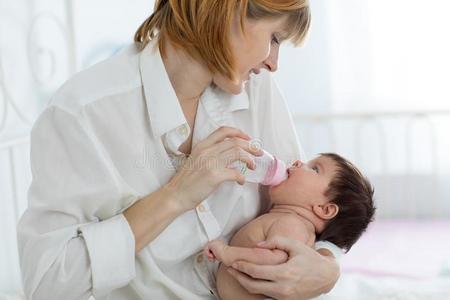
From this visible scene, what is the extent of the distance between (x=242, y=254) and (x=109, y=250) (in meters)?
0.28

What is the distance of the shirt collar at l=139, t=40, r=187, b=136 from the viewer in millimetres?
1517

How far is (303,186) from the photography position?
1743 mm

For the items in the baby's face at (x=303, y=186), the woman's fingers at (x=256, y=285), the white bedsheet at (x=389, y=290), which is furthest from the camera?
the white bedsheet at (x=389, y=290)

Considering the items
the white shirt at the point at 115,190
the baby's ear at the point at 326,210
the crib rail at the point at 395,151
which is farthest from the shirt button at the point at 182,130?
the crib rail at the point at 395,151

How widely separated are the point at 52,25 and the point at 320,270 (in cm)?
120

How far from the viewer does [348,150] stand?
123 inches

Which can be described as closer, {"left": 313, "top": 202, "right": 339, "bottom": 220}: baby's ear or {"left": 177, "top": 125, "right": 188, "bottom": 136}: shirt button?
{"left": 177, "top": 125, "right": 188, "bottom": 136}: shirt button

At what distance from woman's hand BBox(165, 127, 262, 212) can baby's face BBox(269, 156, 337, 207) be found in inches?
11.0

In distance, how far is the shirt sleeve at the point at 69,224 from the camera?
54.6 inches

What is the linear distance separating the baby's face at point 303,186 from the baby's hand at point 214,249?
9.8 inches

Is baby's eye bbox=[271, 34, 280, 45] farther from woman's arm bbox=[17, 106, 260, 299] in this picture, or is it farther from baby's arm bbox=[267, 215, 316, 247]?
baby's arm bbox=[267, 215, 316, 247]

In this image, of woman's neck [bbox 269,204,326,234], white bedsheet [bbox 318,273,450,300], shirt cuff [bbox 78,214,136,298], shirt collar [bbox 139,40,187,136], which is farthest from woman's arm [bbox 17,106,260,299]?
white bedsheet [bbox 318,273,450,300]

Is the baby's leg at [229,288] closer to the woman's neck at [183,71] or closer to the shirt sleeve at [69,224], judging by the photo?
the shirt sleeve at [69,224]

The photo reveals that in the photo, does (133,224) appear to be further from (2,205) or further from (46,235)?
(2,205)
